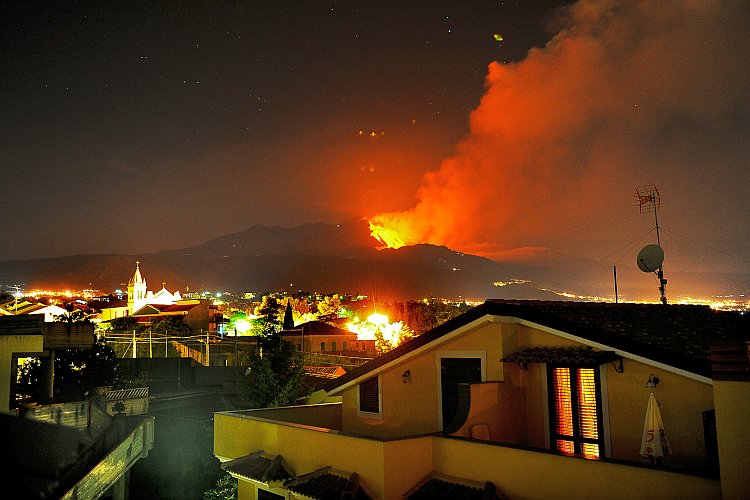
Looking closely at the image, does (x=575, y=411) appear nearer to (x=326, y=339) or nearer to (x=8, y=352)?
(x=8, y=352)

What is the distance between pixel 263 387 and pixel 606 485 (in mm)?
20171

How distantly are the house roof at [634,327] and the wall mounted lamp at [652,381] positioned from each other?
35 centimetres

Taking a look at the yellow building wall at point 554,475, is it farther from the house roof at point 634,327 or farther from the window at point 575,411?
the house roof at point 634,327

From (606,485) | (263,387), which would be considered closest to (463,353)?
(606,485)

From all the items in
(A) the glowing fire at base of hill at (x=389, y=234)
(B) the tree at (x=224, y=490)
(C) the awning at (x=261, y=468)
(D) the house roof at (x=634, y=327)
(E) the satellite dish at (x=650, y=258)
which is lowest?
(B) the tree at (x=224, y=490)

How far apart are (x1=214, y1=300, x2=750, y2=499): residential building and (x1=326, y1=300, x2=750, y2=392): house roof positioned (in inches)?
1.1

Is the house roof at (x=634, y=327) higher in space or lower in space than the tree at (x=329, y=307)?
lower

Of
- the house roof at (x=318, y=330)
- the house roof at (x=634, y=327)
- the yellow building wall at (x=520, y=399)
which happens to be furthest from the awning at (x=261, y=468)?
the house roof at (x=318, y=330)

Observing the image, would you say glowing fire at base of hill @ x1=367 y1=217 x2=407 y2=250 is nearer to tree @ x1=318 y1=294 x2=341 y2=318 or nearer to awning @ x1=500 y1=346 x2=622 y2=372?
tree @ x1=318 y1=294 x2=341 y2=318

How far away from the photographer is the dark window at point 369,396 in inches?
543

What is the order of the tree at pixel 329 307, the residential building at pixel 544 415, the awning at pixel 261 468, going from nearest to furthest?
the residential building at pixel 544 415 < the awning at pixel 261 468 < the tree at pixel 329 307

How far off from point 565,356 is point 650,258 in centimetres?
678

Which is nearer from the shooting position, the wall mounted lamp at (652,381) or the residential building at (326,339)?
the wall mounted lamp at (652,381)

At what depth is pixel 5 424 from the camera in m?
16.6
